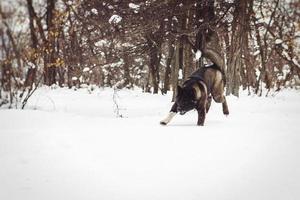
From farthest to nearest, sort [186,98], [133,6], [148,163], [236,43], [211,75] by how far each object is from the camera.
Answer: [236,43] < [133,6] < [211,75] < [186,98] < [148,163]

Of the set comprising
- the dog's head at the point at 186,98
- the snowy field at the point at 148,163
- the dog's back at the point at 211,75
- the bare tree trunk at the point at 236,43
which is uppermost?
the bare tree trunk at the point at 236,43

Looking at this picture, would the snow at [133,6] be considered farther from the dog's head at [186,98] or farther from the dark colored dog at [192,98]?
the dog's head at [186,98]

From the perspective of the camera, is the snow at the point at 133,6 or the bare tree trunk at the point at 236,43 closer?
the snow at the point at 133,6

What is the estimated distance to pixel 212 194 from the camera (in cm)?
381

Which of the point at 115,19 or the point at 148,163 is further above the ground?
the point at 115,19

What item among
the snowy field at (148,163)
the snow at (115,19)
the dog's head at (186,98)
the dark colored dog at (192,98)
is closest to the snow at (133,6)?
the snow at (115,19)

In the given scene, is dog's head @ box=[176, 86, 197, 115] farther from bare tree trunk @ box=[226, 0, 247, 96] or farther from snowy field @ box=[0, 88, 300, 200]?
bare tree trunk @ box=[226, 0, 247, 96]

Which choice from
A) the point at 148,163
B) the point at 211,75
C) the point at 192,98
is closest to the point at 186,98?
the point at 192,98

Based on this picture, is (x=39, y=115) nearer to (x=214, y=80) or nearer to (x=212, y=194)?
(x=214, y=80)

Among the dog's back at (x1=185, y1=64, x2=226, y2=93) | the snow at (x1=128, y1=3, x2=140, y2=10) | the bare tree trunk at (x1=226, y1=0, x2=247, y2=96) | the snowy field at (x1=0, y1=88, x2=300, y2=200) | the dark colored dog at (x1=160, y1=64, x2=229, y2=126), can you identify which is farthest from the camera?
the bare tree trunk at (x1=226, y1=0, x2=247, y2=96)

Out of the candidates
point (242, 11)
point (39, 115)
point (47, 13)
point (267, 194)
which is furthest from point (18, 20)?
point (47, 13)

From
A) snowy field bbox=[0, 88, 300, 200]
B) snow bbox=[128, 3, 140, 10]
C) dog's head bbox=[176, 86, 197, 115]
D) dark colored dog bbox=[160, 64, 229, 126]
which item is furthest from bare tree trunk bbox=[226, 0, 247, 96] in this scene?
snowy field bbox=[0, 88, 300, 200]

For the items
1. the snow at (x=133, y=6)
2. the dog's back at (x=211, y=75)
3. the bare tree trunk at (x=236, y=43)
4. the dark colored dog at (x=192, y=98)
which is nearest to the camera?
the dark colored dog at (x=192, y=98)

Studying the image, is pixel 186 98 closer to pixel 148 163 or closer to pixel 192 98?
pixel 192 98
